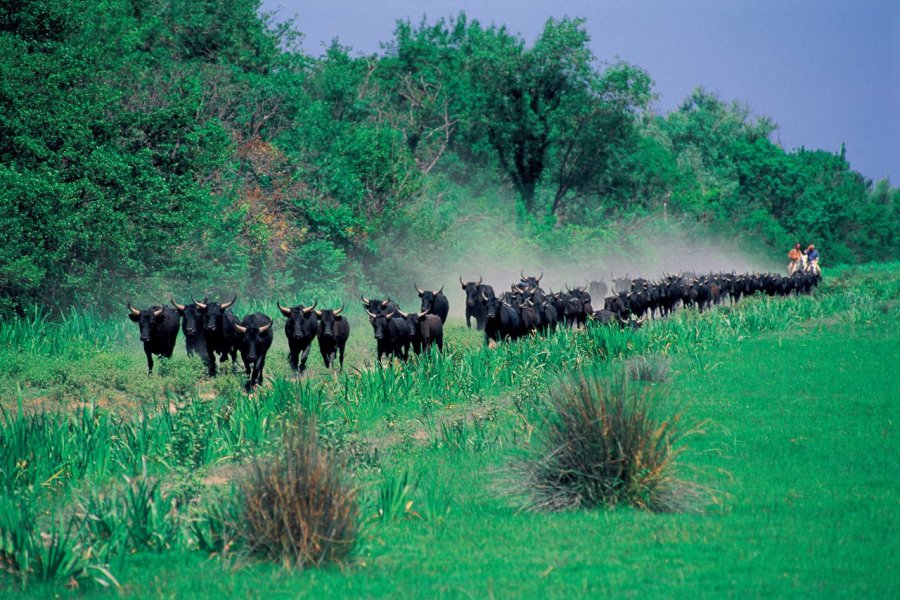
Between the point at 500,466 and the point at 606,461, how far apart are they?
5.17 feet

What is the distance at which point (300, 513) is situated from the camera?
8.20 metres

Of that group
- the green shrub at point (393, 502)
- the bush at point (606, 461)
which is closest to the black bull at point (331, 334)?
the bush at point (606, 461)

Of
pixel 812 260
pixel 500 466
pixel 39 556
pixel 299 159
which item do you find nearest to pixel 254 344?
pixel 500 466

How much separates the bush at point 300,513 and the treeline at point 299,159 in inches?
688

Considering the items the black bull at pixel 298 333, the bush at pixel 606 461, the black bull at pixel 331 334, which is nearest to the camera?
the bush at pixel 606 461

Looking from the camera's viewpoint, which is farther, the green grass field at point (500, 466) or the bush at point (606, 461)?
the bush at point (606, 461)

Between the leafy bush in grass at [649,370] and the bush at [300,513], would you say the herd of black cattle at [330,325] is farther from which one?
the bush at [300,513]

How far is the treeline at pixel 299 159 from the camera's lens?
2636cm

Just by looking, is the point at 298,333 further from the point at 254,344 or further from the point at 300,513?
the point at 300,513

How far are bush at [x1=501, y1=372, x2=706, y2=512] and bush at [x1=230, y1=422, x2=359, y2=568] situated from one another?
239 cm

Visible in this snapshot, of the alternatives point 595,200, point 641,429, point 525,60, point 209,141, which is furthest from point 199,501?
point 595,200

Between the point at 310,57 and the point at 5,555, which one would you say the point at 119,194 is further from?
the point at 310,57

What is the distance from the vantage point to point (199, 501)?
1033 centimetres

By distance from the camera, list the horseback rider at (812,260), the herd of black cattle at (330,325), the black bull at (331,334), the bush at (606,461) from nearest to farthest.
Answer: the bush at (606,461), the herd of black cattle at (330,325), the black bull at (331,334), the horseback rider at (812,260)
